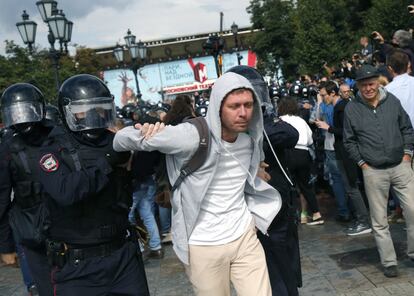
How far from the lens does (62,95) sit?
313 centimetres

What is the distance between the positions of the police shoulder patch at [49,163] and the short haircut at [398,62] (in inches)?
159

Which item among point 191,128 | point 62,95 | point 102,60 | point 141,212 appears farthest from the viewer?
point 102,60

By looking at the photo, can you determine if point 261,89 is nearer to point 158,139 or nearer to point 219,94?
point 219,94

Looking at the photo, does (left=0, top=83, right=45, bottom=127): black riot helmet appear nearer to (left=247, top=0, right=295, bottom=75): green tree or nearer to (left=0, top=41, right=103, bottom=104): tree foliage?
(left=0, top=41, right=103, bottom=104): tree foliage

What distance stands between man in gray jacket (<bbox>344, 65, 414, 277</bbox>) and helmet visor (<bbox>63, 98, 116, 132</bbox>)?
2.71 m

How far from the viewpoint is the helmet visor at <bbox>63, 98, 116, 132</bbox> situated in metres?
2.99

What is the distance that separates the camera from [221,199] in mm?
3047

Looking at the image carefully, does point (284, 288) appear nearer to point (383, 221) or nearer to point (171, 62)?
point (383, 221)

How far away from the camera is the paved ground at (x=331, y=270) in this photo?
4.76m

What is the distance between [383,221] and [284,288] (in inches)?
67.9

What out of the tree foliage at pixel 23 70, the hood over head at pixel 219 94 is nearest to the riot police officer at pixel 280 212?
the hood over head at pixel 219 94

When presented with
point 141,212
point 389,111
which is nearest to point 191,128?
point 389,111

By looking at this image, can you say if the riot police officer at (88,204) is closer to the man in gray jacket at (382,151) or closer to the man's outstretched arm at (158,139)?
the man's outstretched arm at (158,139)

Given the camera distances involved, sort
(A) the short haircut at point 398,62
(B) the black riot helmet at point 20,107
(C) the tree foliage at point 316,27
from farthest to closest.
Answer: (C) the tree foliage at point 316,27 → (A) the short haircut at point 398,62 → (B) the black riot helmet at point 20,107
